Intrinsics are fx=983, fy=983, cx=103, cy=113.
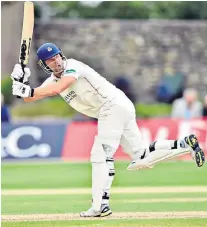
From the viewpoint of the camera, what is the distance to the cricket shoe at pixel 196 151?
29.7ft

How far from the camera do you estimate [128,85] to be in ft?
92.8

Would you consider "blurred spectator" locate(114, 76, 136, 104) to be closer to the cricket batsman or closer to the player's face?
the cricket batsman

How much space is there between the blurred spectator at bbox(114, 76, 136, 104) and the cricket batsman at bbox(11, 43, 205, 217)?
736 inches

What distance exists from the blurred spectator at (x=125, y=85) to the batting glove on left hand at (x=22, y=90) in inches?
759

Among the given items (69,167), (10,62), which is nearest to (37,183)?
(69,167)

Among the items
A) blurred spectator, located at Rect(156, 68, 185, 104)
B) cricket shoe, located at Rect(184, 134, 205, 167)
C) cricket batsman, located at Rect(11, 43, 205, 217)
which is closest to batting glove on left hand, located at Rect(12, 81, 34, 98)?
cricket batsman, located at Rect(11, 43, 205, 217)

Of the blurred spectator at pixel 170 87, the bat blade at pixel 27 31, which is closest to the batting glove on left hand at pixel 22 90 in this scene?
the bat blade at pixel 27 31

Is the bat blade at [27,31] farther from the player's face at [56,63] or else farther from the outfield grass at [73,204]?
the outfield grass at [73,204]

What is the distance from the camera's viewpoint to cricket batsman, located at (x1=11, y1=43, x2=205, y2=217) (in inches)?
349

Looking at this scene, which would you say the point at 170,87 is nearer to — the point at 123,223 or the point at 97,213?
the point at 97,213

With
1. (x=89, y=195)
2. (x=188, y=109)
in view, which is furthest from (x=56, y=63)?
(x=188, y=109)

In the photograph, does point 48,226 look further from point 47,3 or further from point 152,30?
point 47,3

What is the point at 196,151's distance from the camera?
9.11m

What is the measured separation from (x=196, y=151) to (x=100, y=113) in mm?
959
